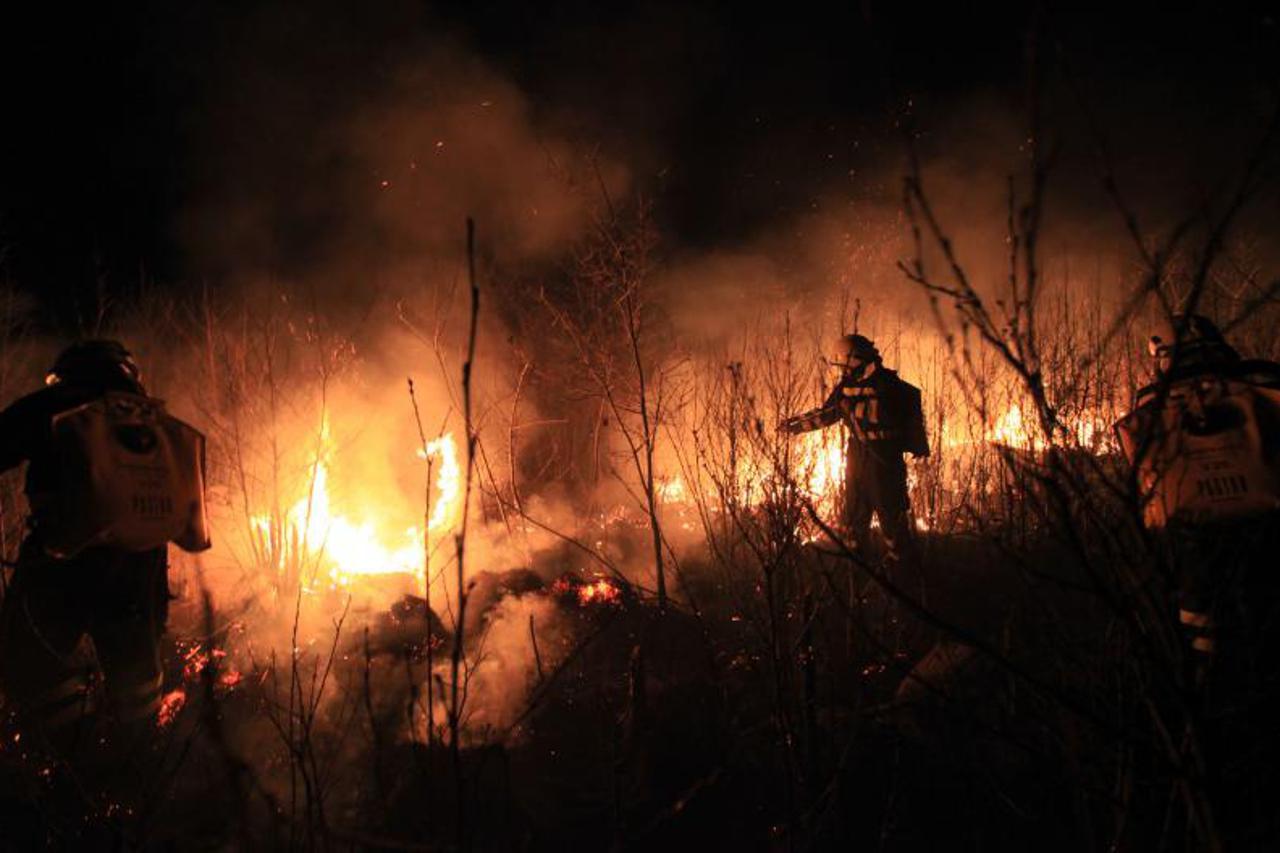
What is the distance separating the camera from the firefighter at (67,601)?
3186 millimetres

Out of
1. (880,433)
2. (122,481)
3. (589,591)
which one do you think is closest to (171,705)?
(122,481)

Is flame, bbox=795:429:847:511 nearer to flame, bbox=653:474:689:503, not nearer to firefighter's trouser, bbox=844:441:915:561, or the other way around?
firefighter's trouser, bbox=844:441:915:561

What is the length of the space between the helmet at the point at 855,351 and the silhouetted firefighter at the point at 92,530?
14.0ft

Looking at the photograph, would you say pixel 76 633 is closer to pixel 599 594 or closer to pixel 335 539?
pixel 599 594

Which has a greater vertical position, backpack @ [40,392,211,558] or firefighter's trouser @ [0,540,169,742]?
backpack @ [40,392,211,558]

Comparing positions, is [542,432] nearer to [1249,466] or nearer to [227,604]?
[227,604]

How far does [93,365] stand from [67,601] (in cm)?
112

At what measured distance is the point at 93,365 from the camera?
349 centimetres

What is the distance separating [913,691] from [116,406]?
13.4ft

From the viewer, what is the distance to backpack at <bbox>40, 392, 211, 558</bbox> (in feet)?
10.2

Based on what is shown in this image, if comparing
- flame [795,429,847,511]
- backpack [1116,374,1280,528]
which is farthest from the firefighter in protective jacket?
backpack [1116,374,1280,528]

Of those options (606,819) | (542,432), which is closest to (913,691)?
(606,819)

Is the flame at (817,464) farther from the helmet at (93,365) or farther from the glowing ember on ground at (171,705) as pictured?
the glowing ember on ground at (171,705)

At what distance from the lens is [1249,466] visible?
2.56 m
